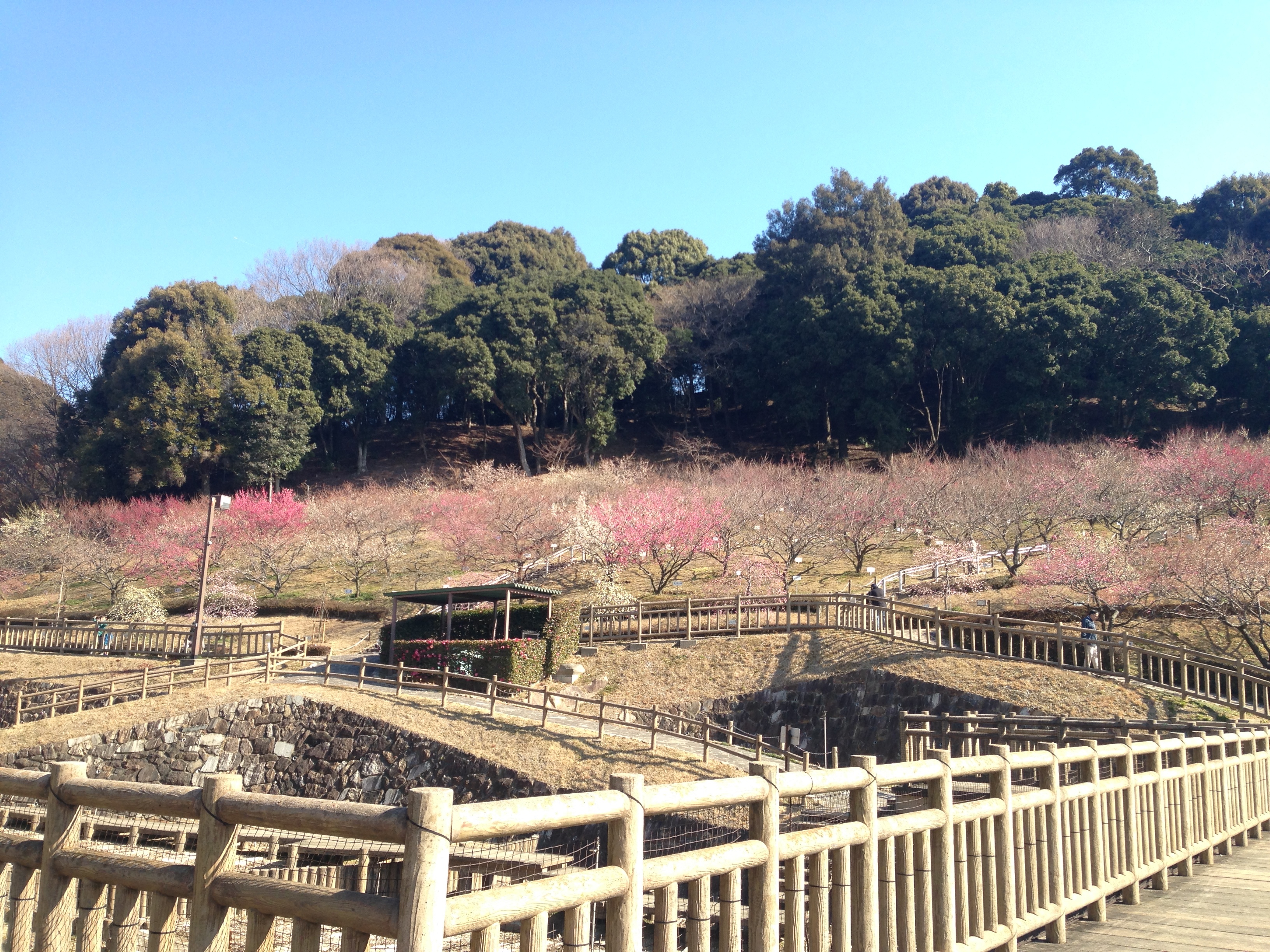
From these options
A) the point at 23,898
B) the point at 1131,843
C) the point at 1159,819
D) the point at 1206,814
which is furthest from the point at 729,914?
the point at 1206,814

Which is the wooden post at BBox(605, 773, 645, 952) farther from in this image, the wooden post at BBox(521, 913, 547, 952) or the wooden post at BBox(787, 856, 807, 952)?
the wooden post at BBox(787, 856, 807, 952)

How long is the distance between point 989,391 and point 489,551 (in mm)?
27877

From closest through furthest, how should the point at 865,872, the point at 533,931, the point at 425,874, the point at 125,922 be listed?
the point at 425,874 → the point at 533,931 → the point at 125,922 → the point at 865,872

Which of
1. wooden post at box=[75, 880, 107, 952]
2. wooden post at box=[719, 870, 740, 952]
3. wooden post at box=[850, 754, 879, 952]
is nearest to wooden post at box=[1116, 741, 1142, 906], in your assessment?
wooden post at box=[850, 754, 879, 952]

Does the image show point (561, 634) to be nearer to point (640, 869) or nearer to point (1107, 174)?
point (640, 869)

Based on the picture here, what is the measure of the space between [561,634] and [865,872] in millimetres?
21646

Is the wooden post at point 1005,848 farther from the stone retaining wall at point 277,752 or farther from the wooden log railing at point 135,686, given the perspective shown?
the wooden log railing at point 135,686

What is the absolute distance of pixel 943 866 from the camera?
13.9ft

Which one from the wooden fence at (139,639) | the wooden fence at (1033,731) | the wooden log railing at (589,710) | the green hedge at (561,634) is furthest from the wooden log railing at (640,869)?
the wooden fence at (139,639)

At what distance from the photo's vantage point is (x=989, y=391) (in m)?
46.5

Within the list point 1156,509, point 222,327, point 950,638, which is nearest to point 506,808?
point 950,638

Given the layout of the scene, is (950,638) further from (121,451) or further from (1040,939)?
(121,451)

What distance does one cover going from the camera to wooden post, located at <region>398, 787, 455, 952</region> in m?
2.41

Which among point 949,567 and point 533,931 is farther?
point 949,567
